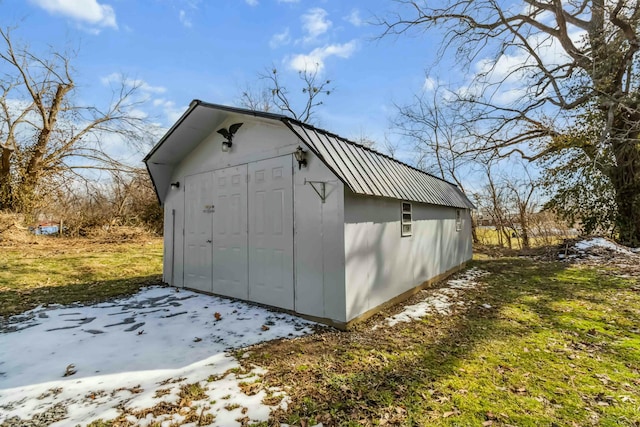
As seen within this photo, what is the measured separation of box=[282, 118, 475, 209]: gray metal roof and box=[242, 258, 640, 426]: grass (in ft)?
6.65

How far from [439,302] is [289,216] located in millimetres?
3256

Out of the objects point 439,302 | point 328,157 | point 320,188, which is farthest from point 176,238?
point 439,302

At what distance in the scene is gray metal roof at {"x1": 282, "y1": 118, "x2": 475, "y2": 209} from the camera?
3.98 meters

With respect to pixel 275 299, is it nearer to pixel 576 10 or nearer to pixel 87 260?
pixel 87 260

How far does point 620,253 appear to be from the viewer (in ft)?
30.7

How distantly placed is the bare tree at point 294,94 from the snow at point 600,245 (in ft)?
46.9

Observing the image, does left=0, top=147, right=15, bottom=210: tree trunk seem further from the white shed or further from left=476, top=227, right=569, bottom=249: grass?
left=476, top=227, right=569, bottom=249: grass

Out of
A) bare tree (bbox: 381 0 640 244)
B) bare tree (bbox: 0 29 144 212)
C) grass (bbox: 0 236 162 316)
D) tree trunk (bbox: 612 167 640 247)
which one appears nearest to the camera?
grass (bbox: 0 236 162 316)

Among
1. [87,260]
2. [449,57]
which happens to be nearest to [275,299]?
[87,260]

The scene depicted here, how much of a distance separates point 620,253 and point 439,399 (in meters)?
11.0

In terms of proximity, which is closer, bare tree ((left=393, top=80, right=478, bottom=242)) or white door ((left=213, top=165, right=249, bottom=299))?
white door ((left=213, top=165, right=249, bottom=299))

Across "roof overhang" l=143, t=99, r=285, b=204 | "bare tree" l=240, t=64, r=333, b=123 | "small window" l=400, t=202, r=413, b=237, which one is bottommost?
"small window" l=400, t=202, r=413, b=237

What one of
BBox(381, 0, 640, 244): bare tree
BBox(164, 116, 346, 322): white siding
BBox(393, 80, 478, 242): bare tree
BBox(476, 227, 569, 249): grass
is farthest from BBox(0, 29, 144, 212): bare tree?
BBox(476, 227, 569, 249): grass

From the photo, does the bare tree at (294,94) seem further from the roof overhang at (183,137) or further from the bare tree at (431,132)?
the roof overhang at (183,137)
